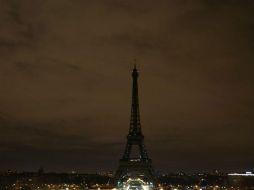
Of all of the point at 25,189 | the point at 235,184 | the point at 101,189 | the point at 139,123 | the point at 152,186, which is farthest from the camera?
the point at 235,184

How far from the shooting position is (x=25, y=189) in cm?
10694

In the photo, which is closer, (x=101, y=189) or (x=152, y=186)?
(x=101, y=189)

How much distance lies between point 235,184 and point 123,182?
128 feet

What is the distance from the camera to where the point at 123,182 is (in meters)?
144

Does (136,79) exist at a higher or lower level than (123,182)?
higher

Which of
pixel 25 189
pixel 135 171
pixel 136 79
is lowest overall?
pixel 25 189

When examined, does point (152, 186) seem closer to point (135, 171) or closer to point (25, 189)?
point (135, 171)

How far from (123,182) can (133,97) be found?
31600 mm

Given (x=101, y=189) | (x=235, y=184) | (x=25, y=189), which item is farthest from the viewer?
(x=235, y=184)

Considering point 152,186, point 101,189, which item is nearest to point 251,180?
point 152,186

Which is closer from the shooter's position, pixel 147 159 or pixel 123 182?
pixel 147 159

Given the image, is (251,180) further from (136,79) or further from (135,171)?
(136,79)

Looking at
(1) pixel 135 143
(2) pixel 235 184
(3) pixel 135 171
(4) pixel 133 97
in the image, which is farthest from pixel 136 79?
(2) pixel 235 184

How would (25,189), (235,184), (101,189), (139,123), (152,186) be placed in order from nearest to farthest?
(25,189) → (101,189) → (139,123) → (152,186) → (235,184)
